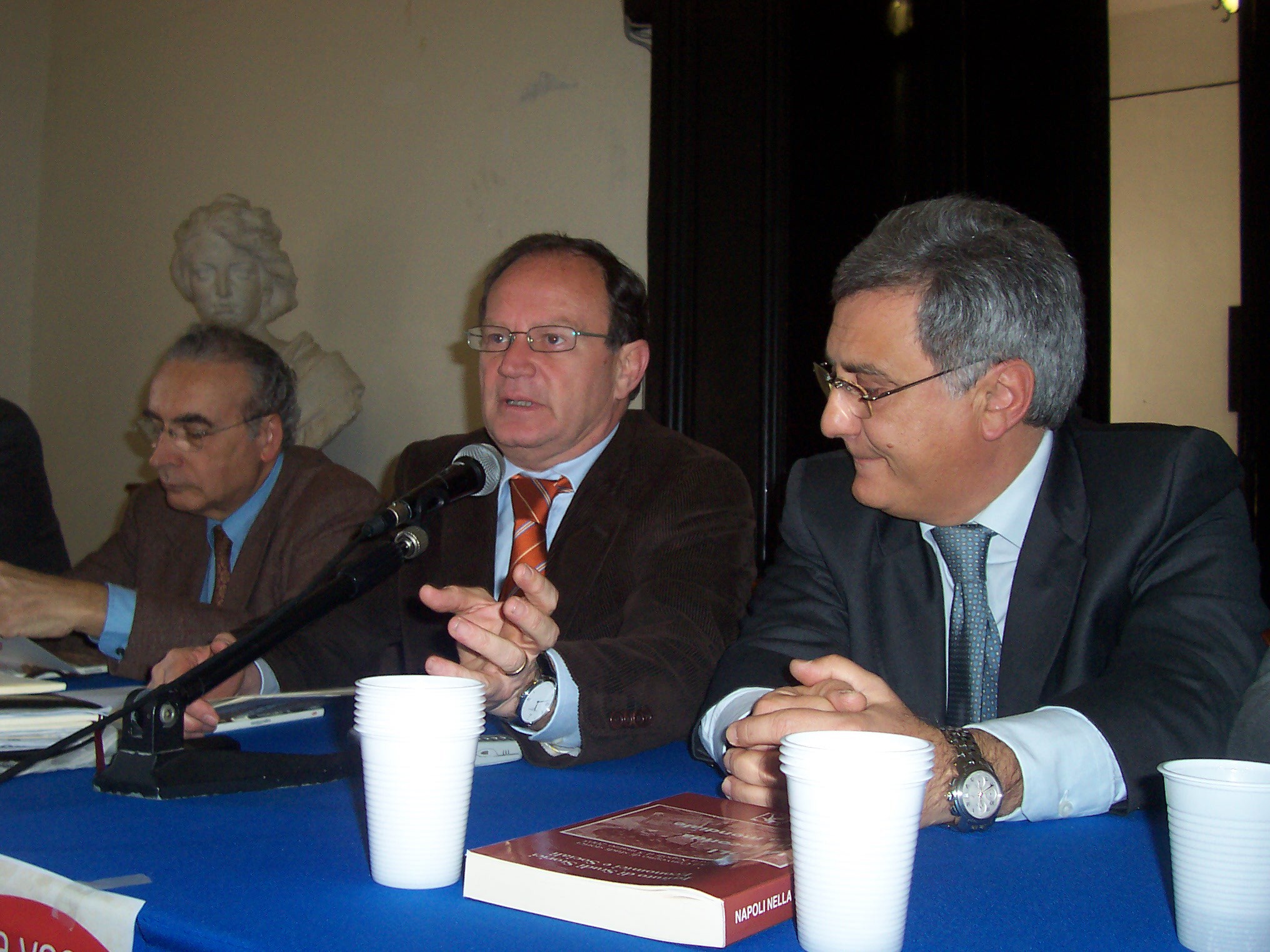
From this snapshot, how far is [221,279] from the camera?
3.68 m

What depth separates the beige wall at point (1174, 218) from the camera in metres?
4.33

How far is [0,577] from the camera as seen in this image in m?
1.96

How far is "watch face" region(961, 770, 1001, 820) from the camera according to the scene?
0.97 meters

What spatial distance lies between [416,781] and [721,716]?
60cm

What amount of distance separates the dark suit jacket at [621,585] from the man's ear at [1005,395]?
0.50 metres

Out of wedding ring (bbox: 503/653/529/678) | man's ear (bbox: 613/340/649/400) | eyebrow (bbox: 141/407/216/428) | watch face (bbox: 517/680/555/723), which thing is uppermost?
man's ear (bbox: 613/340/649/400)

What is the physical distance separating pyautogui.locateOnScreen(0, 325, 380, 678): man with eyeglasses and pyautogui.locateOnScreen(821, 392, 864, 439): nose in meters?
1.34

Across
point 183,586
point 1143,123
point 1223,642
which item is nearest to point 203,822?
point 1223,642

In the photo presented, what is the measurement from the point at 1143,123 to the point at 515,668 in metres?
4.41

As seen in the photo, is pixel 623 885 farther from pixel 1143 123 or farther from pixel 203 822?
pixel 1143 123

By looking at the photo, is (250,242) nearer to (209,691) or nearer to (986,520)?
(209,691)

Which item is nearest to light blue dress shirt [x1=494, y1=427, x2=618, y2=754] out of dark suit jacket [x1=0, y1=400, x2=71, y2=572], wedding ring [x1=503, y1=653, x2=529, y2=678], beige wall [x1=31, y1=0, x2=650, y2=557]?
wedding ring [x1=503, y1=653, x2=529, y2=678]

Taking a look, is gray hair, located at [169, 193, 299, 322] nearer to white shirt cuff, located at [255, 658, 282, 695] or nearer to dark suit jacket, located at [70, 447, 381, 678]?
dark suit jacket, located at [70, 447, 381, 678]

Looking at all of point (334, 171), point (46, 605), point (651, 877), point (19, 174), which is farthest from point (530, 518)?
point (19, 174)
